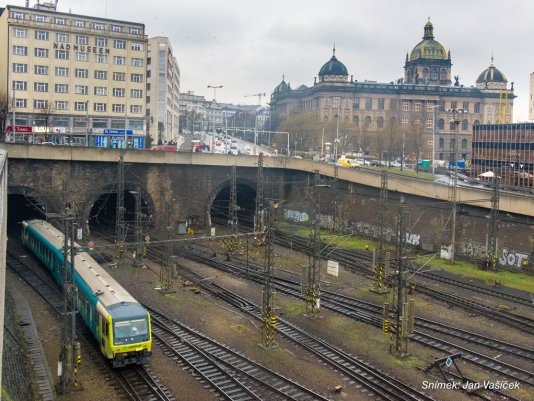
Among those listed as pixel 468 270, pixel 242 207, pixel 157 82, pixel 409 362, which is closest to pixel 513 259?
pixel 468 270

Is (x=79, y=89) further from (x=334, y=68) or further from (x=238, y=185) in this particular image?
(x=334, y=68)

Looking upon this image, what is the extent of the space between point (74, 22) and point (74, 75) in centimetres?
752

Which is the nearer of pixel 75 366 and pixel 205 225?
pixel 75 366

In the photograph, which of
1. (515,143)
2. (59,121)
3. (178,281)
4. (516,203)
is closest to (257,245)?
(178,281)

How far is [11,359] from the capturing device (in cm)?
2211

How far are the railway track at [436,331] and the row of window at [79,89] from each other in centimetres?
5079

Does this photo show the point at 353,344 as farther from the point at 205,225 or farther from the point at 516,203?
the point at 205,225

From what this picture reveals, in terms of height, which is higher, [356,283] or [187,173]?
[187,173]

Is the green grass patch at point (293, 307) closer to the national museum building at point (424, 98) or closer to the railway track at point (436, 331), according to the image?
the railway track at point (436, 331)

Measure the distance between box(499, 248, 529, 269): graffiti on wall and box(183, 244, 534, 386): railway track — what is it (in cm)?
1419

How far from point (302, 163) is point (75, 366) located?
43751mm

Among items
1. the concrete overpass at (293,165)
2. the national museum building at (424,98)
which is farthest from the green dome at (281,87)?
the concrete overpass at (293,165)

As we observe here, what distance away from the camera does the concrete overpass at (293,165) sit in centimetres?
4159

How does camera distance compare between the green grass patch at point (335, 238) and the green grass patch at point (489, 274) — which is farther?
the green grass patch at point (335, 238)
